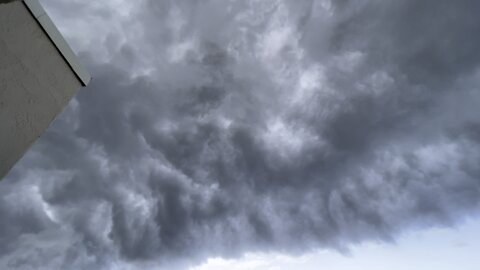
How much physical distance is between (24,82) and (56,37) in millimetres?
1250

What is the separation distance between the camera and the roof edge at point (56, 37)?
574cm

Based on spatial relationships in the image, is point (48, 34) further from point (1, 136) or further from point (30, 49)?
point (1, 136)

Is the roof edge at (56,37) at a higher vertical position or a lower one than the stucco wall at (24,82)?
higher

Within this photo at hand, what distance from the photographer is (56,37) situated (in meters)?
6.16

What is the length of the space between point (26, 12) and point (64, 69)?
1.19 meters

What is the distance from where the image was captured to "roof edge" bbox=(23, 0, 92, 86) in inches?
226

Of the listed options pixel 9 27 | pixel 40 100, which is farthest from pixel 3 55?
pixel 40 100

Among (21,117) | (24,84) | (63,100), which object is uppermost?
(63,100)

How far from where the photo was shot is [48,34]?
5992mm

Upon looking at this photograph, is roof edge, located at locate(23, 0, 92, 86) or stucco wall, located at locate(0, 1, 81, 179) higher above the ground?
roof edge, located at locate(23, 0, 92, 86)

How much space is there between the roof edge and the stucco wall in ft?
0.28

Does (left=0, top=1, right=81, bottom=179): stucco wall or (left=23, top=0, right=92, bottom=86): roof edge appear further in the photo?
(left=23, top=0, right=92, bottom=86): roof edge

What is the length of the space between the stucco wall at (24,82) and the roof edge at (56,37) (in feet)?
0.28

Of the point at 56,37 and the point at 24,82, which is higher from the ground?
the point at 56,37
